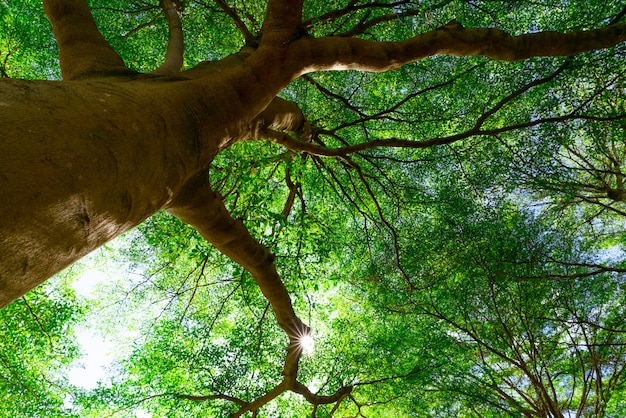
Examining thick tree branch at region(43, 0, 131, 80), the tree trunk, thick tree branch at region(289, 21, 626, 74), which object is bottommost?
the tree trunk

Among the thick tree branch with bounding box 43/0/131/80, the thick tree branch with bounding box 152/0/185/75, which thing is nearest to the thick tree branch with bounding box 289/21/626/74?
the thick tree branch with bounding box 152/0/185/75

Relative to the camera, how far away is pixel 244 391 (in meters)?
6.71

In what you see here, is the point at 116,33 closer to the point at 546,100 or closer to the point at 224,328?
the point at 224,328

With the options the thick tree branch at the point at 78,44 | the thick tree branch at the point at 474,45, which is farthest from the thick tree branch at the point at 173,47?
the thick tree branch at the point at 474,45

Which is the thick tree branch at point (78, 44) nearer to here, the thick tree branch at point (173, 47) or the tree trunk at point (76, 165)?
the thick tree branch at point (173, 47)

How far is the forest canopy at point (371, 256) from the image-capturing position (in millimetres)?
5781

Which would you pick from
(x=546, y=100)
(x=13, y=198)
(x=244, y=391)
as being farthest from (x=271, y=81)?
(x=244, y=391)

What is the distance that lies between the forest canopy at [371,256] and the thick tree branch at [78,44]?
1.94 meters

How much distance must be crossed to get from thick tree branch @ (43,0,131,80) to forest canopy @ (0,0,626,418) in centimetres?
194

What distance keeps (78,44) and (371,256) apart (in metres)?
6.67

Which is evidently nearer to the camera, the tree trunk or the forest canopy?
the tree trunk

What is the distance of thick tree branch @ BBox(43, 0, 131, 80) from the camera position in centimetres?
243

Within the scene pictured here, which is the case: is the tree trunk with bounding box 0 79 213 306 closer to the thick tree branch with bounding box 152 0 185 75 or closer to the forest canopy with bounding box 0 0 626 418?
the thick tree branch with bounding box 152 0 185 75

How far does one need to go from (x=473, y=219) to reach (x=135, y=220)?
7.50 metres
